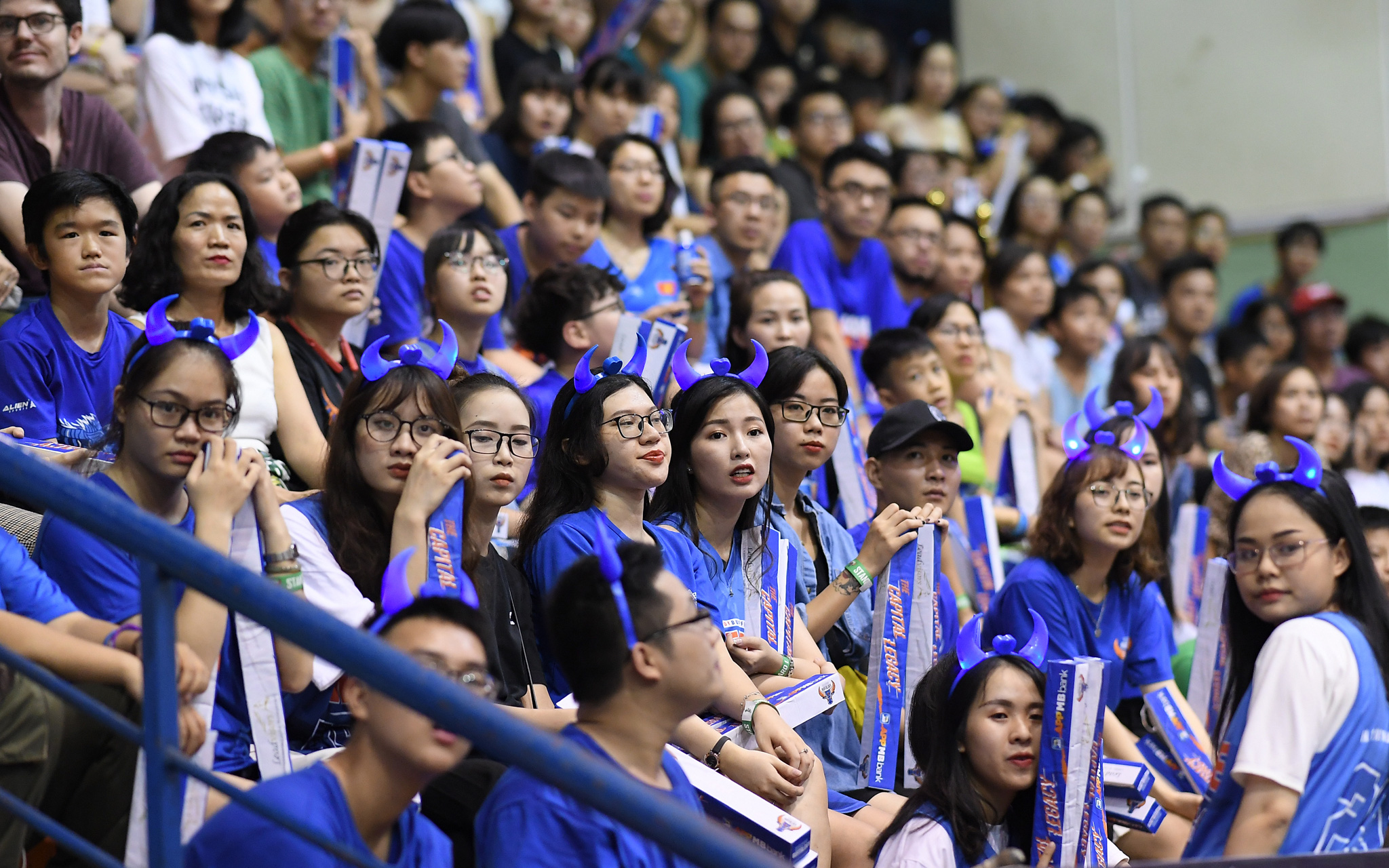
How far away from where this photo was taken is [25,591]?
2838mm

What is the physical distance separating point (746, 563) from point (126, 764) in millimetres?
1684

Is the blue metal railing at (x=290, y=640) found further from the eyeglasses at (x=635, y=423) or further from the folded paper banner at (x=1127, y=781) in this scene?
the folded paper banner at (x=1127, y=781)

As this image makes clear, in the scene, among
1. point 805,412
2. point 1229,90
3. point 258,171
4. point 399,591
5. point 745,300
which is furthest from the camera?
point 1229,90

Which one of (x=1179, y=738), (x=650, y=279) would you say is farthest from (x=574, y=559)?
(x=650, y=279)

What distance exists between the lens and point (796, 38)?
10.4 m

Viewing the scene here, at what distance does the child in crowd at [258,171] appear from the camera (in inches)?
195

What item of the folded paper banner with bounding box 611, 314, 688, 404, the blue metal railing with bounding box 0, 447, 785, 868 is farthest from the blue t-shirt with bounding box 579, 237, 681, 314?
the blue metal railing with bounding box 0, 447, 785, 868

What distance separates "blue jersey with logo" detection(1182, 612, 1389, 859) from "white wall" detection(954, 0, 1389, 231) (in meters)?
8.26

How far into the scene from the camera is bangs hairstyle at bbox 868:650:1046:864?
3.31 metres

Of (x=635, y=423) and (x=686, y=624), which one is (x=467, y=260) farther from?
(x=686, y=624)

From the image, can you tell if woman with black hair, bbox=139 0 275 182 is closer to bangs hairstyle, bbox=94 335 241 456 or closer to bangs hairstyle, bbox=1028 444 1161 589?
bangs hairstyle, bbox=94 335 241 456

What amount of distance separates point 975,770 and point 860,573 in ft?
2.47

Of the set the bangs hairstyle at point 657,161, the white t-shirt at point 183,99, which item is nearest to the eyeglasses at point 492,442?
the white t-shirt at point 183,99

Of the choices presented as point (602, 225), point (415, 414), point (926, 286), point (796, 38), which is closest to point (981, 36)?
point (796, 38)
